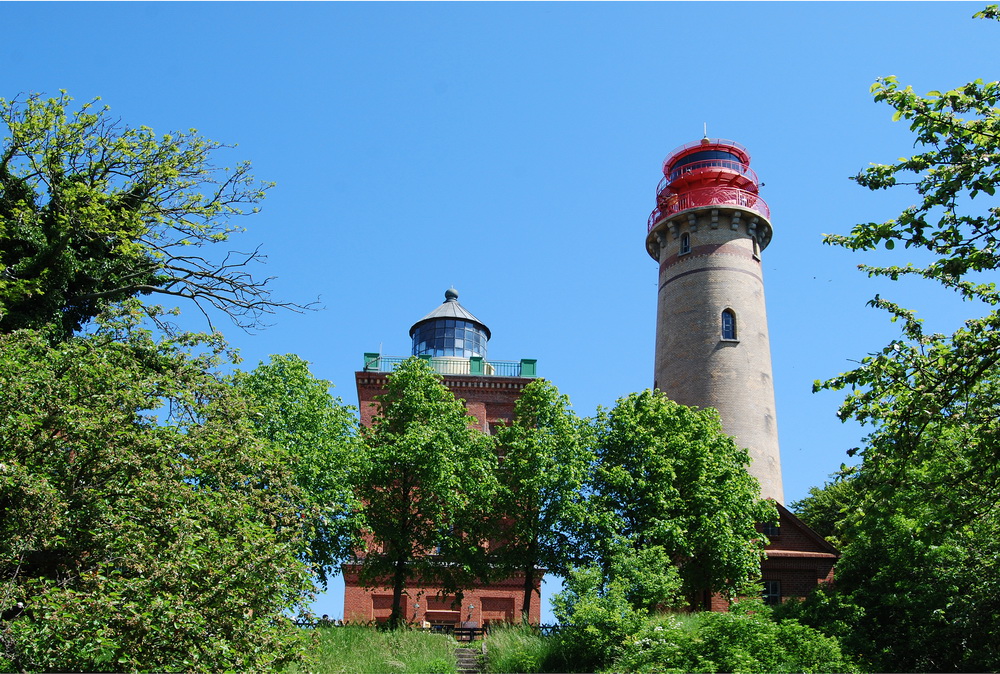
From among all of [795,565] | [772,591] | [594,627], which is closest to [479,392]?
[772,591]

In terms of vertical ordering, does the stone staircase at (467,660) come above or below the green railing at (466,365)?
below

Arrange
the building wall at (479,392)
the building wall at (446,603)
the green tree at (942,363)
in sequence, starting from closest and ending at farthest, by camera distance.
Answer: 1. the green tree at (942,363)
2. the building wall at (446,603)
3. the building wall at (479,392)

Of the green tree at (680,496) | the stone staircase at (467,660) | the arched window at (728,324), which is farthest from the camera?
the arched window at (728,324)

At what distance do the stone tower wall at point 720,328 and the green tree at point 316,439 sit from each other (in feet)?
47.0

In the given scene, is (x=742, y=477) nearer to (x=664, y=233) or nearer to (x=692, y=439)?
(x=692, y=439)

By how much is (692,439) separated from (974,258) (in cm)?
1965

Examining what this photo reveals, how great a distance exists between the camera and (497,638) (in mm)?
23047

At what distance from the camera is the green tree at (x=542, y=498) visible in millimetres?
27109

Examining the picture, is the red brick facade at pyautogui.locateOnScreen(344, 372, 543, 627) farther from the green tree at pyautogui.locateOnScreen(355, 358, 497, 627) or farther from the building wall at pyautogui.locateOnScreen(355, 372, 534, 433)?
the green tree at pyautogui.locateOnScreen(355, 358, 497, 627)

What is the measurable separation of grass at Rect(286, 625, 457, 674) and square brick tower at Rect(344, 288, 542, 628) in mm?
4416


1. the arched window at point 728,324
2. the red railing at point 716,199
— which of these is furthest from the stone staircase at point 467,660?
the red railing at point 716,199

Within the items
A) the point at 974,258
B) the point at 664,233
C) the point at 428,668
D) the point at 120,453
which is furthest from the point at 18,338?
the point at 664,233

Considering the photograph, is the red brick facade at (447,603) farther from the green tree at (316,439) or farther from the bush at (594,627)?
the bush at (594,627)

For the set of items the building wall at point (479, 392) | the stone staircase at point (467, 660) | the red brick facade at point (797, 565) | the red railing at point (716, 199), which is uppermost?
the red railing at point (716, 199)
